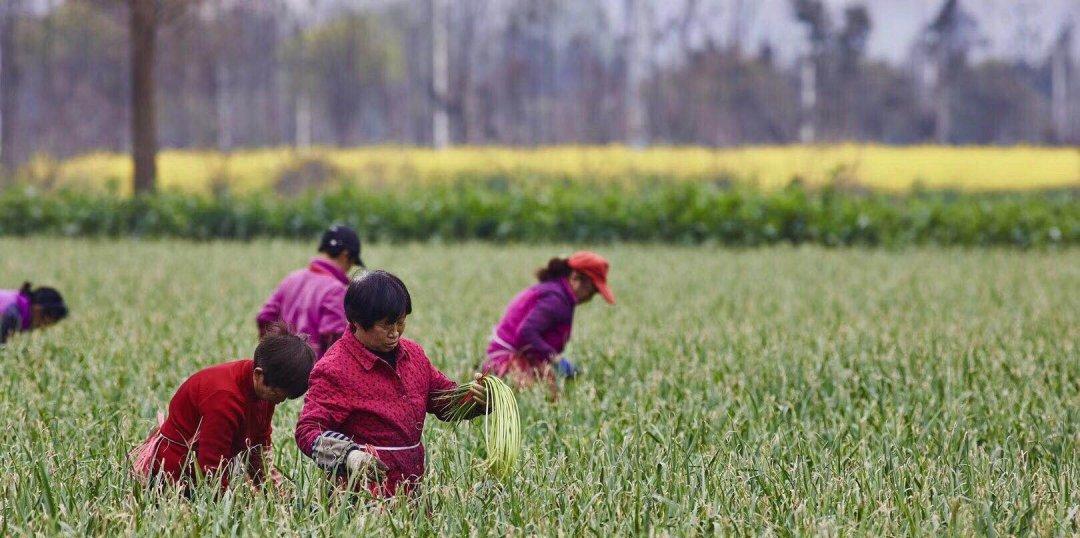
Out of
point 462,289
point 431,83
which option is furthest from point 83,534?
point 431,83

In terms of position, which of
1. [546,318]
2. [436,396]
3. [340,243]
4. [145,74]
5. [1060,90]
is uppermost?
[1060,90]

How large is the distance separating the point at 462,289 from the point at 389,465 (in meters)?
8.31

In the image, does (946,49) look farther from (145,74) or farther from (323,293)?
(323,293)

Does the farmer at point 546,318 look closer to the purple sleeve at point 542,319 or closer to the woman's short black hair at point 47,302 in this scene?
the purple sleeve at point 542,319

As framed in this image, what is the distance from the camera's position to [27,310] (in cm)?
720

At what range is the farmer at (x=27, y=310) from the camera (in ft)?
23.3

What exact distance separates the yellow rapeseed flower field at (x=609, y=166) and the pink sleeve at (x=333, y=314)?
1786cm

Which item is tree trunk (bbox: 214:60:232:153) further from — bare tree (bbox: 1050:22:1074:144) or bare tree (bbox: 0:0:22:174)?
bare tree (bbox: 1050:22:1074:144)

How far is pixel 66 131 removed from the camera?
51.1 metres

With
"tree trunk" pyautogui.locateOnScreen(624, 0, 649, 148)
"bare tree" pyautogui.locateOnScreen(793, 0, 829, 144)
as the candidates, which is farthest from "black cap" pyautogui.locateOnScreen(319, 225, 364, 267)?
"bare tree" pyautogui.locateOnScreen(793, 0, 829, 144)

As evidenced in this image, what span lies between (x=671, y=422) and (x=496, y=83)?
151ft

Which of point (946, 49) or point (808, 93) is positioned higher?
point (946, 49)

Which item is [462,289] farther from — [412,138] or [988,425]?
[412,138]

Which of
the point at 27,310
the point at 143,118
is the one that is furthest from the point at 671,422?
the point at 143,118
